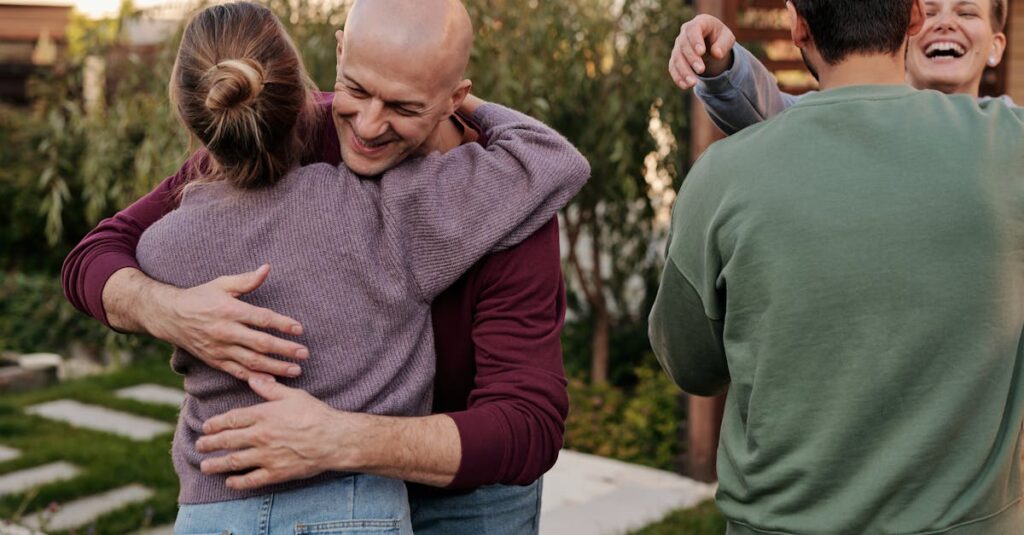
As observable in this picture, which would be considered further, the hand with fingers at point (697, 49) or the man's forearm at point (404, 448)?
the hand with fingers at point (697, 49)

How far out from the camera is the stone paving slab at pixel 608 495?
4430 millimetres

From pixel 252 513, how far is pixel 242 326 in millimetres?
282

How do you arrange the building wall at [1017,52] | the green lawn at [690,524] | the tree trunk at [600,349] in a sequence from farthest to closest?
1. the building wall at [1017,52]
2. the tree trunk at [600,349]
3. the green lawn at [690,524]

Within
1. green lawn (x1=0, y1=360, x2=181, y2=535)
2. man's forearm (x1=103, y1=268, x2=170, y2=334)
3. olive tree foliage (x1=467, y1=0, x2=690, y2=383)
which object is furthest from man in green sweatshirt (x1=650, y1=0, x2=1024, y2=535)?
olive tree foliage (x1=467, y1=0, x2=690, y2=383)

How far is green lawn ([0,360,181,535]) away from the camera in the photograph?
4.52 m

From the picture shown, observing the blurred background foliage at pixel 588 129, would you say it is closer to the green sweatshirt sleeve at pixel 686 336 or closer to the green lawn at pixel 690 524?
the green lawn at pixel 690 524

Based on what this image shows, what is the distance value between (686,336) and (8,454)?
455 centimetres

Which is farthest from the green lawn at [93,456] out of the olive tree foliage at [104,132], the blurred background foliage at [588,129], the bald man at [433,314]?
the bald man at [433,314]

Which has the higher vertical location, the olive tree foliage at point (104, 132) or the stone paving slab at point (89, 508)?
the olive tree foliage at point (104, 132)

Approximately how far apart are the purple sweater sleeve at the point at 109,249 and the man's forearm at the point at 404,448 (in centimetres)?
54

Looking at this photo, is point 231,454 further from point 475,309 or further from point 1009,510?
point 1009,510

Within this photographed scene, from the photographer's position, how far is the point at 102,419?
19.8 feet

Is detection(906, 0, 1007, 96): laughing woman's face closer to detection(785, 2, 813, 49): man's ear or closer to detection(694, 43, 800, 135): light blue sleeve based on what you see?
detection(694, 43, 800, 135): light blue sleeve

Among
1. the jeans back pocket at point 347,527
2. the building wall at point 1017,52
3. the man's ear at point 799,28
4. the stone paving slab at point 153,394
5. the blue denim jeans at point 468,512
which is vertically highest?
the man's ear at point 799,28
